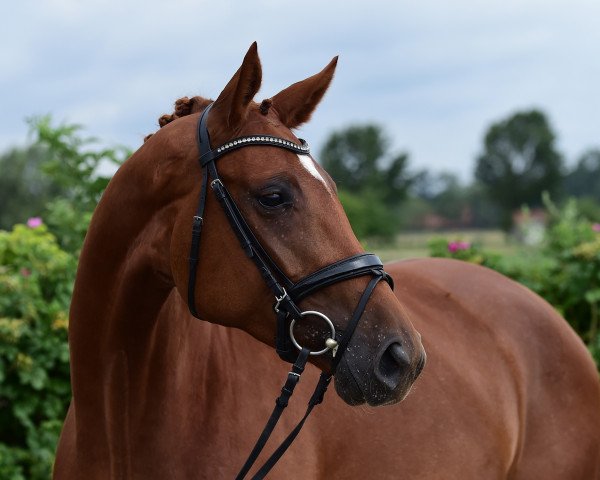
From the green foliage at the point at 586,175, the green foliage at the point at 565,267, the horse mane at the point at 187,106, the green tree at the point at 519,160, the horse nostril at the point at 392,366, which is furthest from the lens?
the green foliage at the point at 586,175

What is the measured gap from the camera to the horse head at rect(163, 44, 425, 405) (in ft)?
7.33

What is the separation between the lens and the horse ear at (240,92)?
233 cm

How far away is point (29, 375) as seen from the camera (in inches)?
173

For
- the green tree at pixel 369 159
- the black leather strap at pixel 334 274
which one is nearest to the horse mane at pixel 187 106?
the black leather strap at pixel 334 274

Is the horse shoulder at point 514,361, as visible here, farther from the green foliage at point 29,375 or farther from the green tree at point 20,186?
the green tree at point 20,186

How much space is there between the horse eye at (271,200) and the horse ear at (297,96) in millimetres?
368

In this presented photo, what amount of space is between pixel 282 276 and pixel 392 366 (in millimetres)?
410

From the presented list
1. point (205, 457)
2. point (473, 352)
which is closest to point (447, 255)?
point (473, 352)

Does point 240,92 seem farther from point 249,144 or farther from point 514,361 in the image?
point 514,361

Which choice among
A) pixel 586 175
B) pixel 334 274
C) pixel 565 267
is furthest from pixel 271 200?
pixel 586 175

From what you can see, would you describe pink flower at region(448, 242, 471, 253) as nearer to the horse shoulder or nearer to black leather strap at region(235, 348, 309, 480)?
the horse shoulder

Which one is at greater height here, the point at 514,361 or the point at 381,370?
the point at 381,370

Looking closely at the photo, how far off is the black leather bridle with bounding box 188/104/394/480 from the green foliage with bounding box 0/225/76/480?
2.35m

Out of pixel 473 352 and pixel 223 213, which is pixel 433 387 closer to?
pixel 473 352
